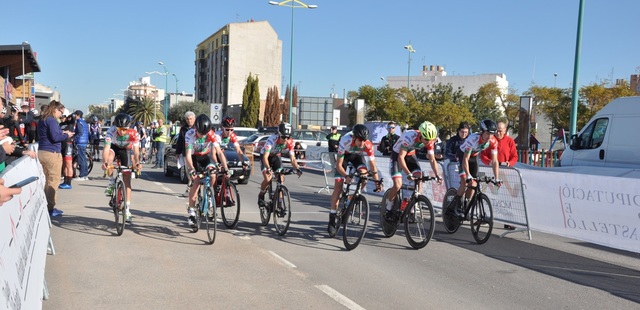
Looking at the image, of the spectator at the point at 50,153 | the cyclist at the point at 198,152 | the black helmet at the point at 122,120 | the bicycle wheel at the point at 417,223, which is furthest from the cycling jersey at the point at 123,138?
the bicycle wheel at the point at 417,223

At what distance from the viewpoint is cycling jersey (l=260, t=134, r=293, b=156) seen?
9242mm

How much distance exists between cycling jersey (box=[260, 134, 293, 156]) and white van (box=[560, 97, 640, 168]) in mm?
7626

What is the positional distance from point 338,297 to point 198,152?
13.7ft

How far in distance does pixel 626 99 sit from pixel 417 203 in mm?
7329

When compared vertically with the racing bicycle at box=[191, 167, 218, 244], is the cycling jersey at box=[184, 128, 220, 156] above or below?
above

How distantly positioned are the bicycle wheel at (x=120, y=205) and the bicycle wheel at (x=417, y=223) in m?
4.16

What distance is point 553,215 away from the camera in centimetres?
891

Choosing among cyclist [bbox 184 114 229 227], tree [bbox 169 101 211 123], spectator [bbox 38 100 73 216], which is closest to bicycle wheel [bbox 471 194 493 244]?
cyclist [bbox 184 114 229 227]

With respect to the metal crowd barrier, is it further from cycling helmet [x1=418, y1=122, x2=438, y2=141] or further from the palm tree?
the palm tree

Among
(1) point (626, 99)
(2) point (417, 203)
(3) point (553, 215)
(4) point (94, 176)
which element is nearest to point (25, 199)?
(2) point (417, 203)

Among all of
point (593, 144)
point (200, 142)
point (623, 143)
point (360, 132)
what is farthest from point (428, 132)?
point (593, 144)

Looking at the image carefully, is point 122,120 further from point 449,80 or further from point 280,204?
point 449,80

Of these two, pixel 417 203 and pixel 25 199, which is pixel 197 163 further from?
pixel 25 199

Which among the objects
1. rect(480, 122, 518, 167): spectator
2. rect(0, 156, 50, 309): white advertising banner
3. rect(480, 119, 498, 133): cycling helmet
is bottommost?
rect(0, 156, 50, 309): white advertising banner
